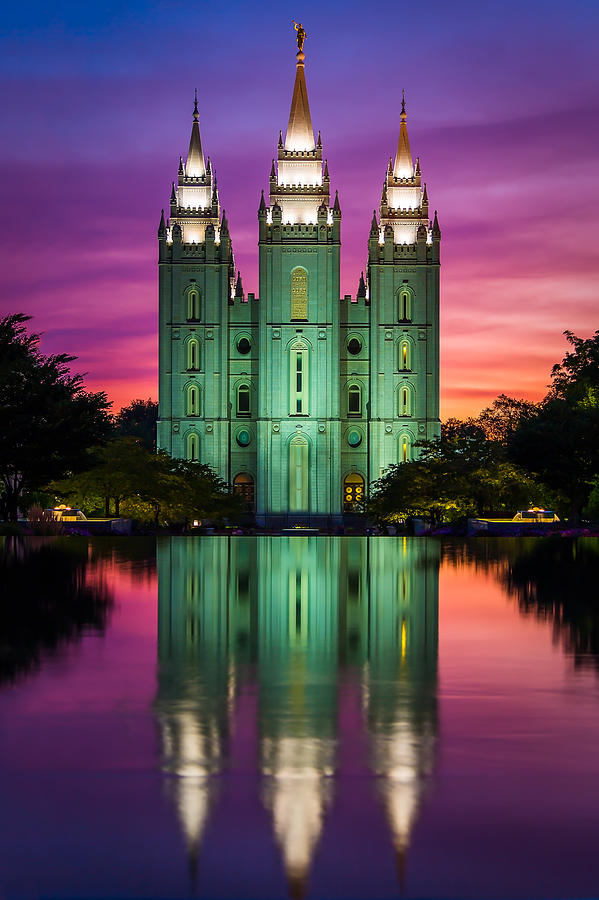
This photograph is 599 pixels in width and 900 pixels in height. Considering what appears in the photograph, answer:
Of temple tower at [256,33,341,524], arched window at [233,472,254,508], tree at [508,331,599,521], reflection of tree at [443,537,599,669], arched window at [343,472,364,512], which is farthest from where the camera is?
arched window at [343,472,364,512]

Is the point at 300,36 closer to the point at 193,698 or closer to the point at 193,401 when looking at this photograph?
the point at 193,401

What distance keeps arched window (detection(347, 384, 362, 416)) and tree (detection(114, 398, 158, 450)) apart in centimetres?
3493

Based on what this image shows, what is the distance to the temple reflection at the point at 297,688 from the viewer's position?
3311mm

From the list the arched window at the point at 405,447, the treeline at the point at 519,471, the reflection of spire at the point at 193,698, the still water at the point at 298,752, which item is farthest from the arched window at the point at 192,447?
the still water at the point at 298,752

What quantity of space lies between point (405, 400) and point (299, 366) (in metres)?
7.13

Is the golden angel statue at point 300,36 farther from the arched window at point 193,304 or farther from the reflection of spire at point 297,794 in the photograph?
the reflection of spire at point 297,794

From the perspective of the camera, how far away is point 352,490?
70.2 m

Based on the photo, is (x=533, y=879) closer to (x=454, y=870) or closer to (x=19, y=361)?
(x=454, y=870)

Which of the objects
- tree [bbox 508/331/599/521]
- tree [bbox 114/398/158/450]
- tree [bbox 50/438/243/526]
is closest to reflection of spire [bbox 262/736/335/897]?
tree [bbox 508/331/599/521]

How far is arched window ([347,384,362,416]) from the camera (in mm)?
71062

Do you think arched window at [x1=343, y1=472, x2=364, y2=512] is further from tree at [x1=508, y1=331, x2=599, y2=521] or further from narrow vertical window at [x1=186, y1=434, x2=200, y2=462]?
tree at [x1=508, y1=331, x2=599, y2=521]

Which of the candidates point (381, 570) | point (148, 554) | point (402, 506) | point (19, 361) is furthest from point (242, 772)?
point (402, 506)

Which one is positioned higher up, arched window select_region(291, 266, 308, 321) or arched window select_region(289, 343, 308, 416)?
arched window select_region(291, 266, 308, 321)

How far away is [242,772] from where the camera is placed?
12.0ft
